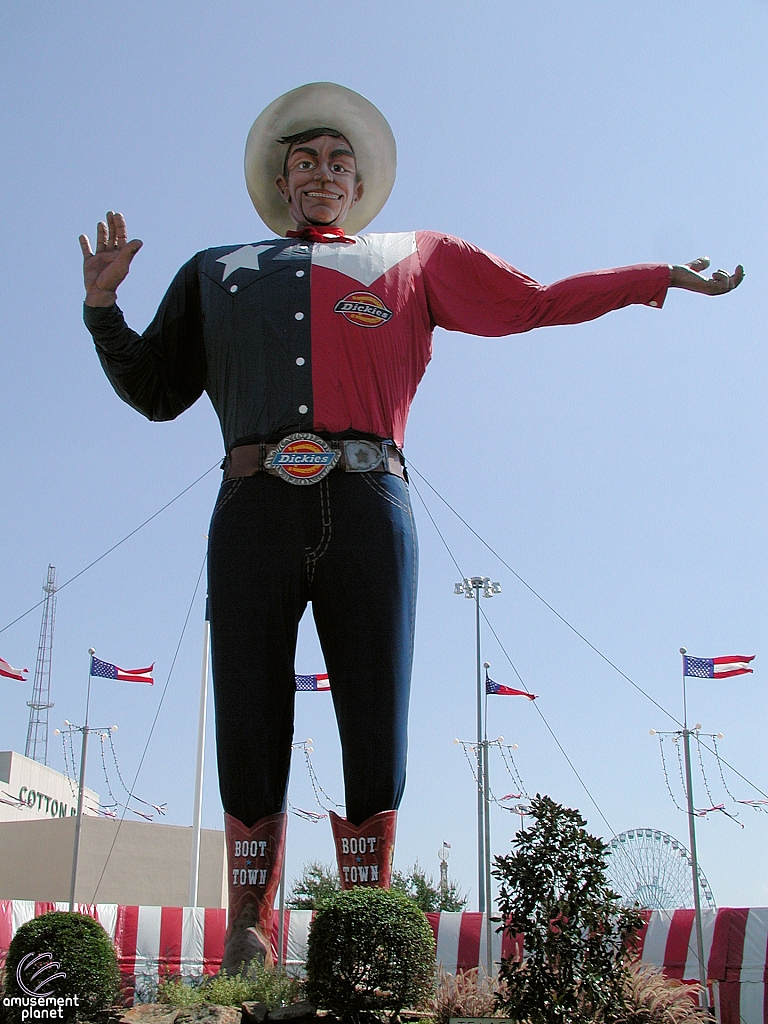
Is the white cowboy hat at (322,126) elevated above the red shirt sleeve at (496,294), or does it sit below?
above

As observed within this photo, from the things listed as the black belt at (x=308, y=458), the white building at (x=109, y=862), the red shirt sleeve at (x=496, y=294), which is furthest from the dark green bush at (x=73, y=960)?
the white building at (x=109, y=862)

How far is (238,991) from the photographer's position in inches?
195

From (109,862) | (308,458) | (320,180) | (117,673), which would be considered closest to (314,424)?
(308,458)

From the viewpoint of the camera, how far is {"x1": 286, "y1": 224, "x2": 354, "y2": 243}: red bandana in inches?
266

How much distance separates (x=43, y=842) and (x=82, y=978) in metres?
24.2

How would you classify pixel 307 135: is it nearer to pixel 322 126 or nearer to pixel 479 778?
pixel 322 126

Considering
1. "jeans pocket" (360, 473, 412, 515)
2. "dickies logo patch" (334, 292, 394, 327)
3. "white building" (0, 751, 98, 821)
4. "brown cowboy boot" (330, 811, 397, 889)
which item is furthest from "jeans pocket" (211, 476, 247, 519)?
"white building" (0, 751, 98, 821)

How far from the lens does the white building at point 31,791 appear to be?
34.2m

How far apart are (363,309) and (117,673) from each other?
16223 mm

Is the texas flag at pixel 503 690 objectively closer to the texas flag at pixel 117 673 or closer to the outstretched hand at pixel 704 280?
the texas flag at pixel 117 673

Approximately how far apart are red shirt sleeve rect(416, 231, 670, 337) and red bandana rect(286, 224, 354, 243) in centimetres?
49

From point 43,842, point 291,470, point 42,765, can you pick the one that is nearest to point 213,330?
point 291,470

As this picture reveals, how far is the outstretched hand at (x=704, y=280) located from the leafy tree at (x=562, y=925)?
3.25 metres

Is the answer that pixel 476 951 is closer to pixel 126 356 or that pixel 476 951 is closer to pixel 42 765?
pixel 126 356
